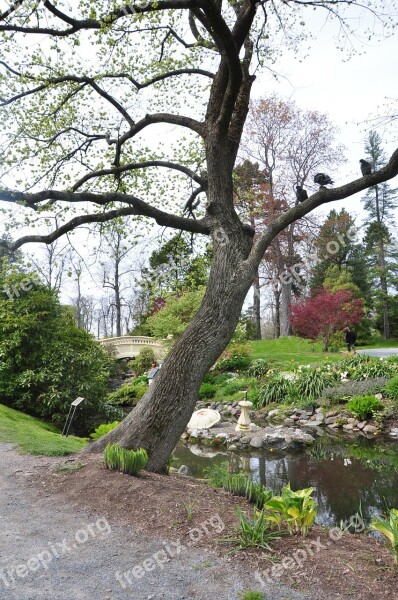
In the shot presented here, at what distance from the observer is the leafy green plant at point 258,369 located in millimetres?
15938

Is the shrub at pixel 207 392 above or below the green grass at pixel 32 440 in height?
→ below

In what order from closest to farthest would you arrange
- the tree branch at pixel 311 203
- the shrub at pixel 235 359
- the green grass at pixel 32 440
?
the tree branch at pixel 311 203 < the green grass at pixel 32 440 < the shrub at pixel 235 359

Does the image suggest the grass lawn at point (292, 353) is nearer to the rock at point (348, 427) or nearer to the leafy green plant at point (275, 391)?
the leafy green plant at point (275, 391)

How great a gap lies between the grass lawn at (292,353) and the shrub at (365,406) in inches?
142

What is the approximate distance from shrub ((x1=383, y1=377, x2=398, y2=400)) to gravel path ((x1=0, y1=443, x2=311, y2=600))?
9257mm

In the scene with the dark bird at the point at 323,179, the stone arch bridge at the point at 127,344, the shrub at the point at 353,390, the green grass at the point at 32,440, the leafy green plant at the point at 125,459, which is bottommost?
the shrub at the point at 353,390

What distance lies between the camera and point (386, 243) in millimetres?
30047

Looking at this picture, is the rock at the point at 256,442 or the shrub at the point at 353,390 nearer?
the rock at the point at 256,442

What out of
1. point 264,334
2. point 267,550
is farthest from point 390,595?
point 264,334

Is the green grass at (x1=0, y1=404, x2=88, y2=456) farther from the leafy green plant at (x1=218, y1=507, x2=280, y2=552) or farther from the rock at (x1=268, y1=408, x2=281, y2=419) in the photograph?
the rock at (x1=268, y1=408, x2=281, y2=419)

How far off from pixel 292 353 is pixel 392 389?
7.26 m

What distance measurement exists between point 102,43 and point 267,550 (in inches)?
244

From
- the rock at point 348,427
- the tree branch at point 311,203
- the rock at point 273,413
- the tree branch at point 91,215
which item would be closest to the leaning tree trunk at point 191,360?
the tree branch at point 311,203

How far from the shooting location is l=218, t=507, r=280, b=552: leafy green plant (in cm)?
309
